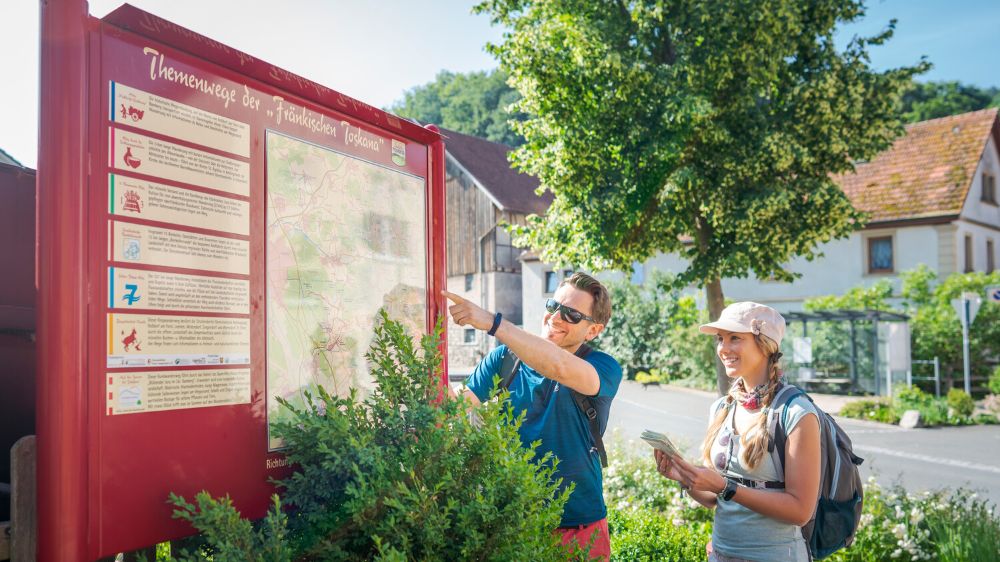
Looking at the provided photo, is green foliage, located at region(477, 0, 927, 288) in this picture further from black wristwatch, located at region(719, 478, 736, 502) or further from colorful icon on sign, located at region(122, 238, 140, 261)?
colorful icon on sign, located at region(122, 238, 140, 261)

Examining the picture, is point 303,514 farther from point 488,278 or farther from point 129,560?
point 488,278

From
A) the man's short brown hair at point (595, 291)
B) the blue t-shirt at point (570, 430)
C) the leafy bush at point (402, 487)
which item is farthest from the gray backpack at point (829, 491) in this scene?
the leafy bush at point (402, 487)

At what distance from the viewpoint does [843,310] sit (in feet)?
69.7

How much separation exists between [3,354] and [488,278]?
98.1 feet

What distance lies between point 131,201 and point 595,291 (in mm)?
1865

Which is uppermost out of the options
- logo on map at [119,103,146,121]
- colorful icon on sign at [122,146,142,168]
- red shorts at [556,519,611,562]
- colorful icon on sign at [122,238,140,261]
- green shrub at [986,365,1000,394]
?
logo on map at [119,103,146,121]

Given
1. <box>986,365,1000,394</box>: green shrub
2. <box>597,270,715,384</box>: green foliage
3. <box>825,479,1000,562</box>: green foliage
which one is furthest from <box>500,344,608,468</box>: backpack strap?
<box>597,270,715,384</box>: green foliage

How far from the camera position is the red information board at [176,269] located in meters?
1.57

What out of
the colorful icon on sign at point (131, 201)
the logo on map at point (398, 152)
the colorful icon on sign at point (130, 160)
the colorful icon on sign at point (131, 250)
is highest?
the logo on map at point (398, 152)

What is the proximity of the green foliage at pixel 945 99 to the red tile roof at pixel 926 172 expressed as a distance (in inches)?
678

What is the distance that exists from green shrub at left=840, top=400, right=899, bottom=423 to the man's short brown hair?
1553 cm

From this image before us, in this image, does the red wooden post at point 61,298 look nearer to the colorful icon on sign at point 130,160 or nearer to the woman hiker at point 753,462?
the colorful icon on sign at point 130,160

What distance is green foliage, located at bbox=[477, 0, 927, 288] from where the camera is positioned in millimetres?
7809

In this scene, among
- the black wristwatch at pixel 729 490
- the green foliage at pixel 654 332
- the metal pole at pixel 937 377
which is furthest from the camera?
the green foliage at pixel 654 332
